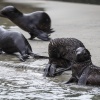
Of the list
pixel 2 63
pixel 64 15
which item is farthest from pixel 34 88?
pixel 64 15

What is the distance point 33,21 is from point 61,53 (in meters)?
3.90

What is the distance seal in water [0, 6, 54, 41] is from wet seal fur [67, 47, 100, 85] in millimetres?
4467

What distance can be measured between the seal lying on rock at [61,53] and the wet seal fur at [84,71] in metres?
0.68

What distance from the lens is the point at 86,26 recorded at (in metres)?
14.4

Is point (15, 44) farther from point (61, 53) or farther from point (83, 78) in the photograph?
point (83, 78)

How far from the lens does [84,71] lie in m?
7.25

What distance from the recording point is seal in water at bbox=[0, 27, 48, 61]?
9562 mm

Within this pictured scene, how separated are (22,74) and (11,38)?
71.3 inches

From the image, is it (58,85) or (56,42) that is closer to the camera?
(58,85)

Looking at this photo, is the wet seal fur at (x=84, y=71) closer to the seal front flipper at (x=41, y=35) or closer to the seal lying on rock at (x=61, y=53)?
the seal lying on rock at (x=61, y=53)

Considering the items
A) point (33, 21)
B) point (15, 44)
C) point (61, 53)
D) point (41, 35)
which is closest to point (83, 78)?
point (61, 53)

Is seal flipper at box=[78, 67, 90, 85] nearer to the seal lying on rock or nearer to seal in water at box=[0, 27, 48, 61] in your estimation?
the seal lying on rock

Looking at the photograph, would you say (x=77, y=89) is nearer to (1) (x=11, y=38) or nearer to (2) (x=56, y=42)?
(2) (x=56, y=42)

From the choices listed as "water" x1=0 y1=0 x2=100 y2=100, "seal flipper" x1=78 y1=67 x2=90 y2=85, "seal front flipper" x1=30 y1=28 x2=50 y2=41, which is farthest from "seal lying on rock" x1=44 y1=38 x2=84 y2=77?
"seal front flipper" x1=30 y1=28 x2=50 y2=41
